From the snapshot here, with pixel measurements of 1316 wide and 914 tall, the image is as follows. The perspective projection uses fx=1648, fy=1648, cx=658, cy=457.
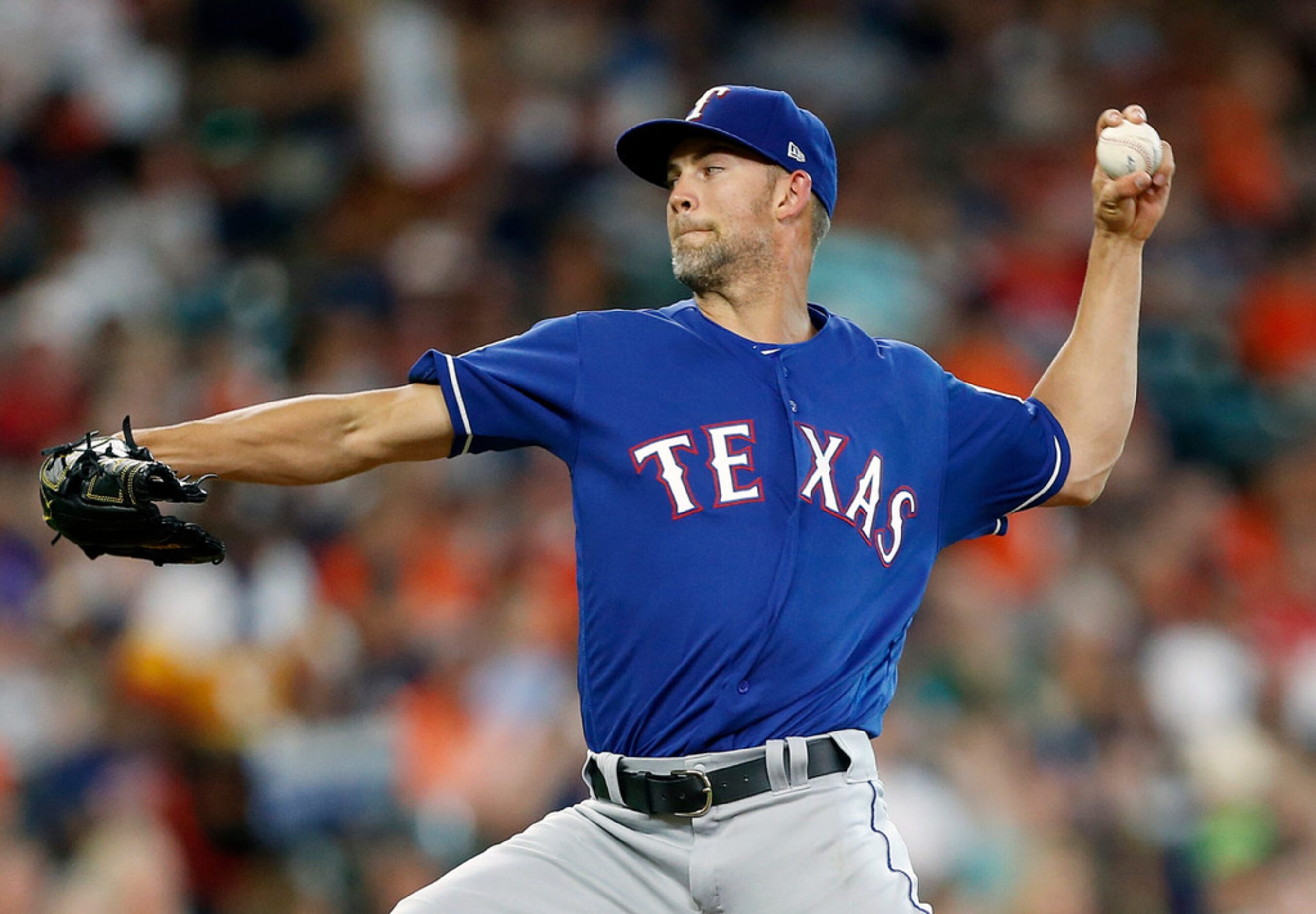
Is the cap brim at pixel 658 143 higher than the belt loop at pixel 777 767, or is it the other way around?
the cap brim at pixel 658 143

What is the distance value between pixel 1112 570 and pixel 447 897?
4.21 metres

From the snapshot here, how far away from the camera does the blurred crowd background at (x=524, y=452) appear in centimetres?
552

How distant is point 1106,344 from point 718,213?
895 millimetres

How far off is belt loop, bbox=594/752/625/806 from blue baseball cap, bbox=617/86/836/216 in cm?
128

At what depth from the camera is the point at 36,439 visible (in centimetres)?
659

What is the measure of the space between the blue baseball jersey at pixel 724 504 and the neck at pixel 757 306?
9 cm

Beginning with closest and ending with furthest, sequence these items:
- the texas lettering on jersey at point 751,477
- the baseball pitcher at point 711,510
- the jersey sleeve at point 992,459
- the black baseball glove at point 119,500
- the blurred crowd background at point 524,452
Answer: the black baseball glove at point 119,500, the baseball pitcher at point 711,510, the texas lettering on jersey at point 751,477, the jersey sleeve at point 992,459, the blurred crowd background at point 524,452

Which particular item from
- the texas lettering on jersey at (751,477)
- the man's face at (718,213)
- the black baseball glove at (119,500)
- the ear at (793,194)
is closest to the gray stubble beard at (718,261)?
the man's face at (718,213)

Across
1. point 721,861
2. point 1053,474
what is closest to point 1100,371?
point 1053,474

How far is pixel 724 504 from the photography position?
3.09 meters

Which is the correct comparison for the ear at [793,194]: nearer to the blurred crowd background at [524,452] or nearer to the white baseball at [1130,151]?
the white baseball at [1130,151]

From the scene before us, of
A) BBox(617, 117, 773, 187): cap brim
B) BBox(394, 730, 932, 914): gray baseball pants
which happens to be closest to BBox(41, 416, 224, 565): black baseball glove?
BBox(394, 730, 932, 914): gray baseball pants

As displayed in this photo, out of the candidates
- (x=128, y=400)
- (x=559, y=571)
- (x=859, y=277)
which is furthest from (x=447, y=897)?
(x=859, y=277)

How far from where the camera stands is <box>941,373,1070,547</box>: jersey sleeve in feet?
11.1
